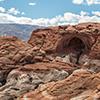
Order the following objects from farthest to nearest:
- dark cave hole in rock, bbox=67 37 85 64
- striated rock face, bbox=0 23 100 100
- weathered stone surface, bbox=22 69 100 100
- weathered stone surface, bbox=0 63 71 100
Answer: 1. dark cave hole in rock, bbox=67 37 85 64
2. weathered stone surface, bbox=0 63 71 100
3. striated rock face, bbox=0 23 100 100
4. weathered stone surface, bbox=22 69 100 100

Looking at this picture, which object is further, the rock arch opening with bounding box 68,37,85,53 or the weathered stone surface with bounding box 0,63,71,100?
the rock arch opening with bounding box 68,37,85,53

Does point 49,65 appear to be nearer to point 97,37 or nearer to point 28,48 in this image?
point 28,48

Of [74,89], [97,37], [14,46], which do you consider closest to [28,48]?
[14,46]

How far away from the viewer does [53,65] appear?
1965 inches

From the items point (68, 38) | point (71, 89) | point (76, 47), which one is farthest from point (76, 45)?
point (71, 89)

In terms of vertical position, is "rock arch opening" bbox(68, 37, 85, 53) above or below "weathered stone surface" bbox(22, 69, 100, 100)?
below

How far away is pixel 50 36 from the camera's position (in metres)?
75.1

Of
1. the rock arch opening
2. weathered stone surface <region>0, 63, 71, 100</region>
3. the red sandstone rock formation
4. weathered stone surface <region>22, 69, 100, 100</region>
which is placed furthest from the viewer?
the rock arch opening

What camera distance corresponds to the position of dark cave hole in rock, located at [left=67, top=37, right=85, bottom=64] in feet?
240

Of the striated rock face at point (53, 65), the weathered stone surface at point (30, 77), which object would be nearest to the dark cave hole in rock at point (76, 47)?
the striated rock face at point (53, 65)

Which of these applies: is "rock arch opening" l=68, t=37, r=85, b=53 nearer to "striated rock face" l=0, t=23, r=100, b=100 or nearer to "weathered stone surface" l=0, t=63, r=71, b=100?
"striated rock face" l=0, t=23, r=100, b=100

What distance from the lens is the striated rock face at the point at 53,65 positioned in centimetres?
2898

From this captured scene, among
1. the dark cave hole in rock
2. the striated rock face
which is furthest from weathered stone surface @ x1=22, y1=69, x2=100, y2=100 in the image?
the dark cave hole in rock

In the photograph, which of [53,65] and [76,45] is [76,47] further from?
[53,65]
